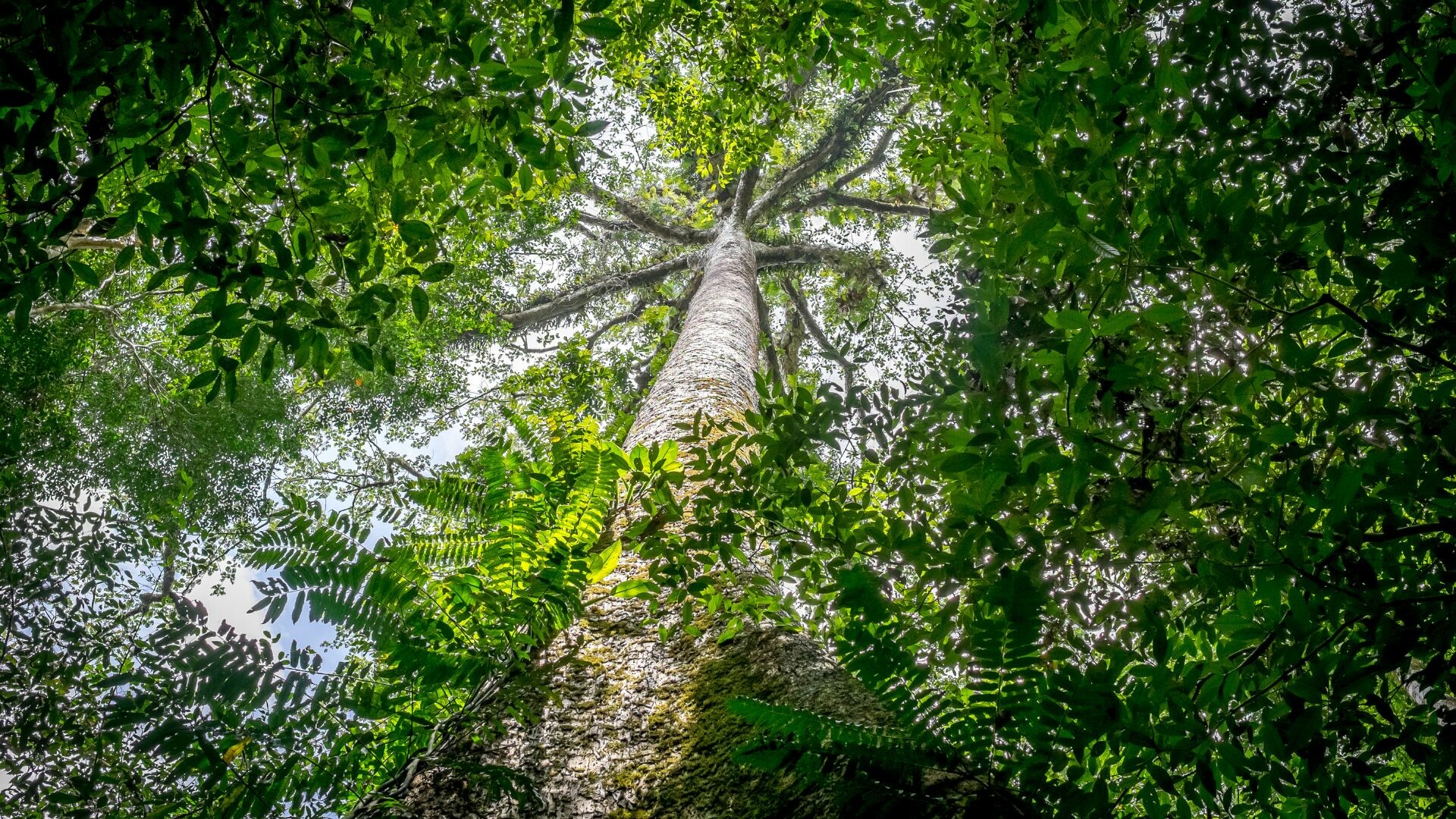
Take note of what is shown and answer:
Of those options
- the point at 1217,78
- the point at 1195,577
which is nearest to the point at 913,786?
the point at 1195,577

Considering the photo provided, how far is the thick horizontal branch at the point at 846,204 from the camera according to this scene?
1035 centimetres

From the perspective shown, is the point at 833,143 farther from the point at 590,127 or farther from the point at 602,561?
the point at 602,561

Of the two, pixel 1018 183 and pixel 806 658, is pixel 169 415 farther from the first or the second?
pixel 1018 183

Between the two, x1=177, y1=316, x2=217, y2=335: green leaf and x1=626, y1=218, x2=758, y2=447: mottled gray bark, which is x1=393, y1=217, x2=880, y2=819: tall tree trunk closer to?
x1=626, y1=218, x2=758, y2=447: mottled gray bark

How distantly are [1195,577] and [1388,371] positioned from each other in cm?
58

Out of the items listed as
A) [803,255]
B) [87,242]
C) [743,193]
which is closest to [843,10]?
[87,242]

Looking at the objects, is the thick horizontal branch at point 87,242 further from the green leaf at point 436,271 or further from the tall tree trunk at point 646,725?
the tall tree trunk at point 646,725

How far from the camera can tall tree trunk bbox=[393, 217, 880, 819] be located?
1261 millimetres

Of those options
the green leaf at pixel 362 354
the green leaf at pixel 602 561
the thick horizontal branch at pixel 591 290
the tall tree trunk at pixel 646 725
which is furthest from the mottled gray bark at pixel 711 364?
the thick horizontal branch at pixel 591 290

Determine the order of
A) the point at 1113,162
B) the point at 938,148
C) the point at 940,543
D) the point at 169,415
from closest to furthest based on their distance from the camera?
the point at 1113,162 → the point at 940,543 → the point at 938,148 → the point at 169,415

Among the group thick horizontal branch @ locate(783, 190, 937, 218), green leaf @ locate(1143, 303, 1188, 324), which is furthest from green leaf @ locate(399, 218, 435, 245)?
thick horizontal branch @ locate(783, 190, 937, 218)

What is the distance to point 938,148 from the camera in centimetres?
218

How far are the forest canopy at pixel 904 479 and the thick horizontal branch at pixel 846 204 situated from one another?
27.1 feet

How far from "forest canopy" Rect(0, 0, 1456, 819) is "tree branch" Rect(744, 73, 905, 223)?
7.77 metres
